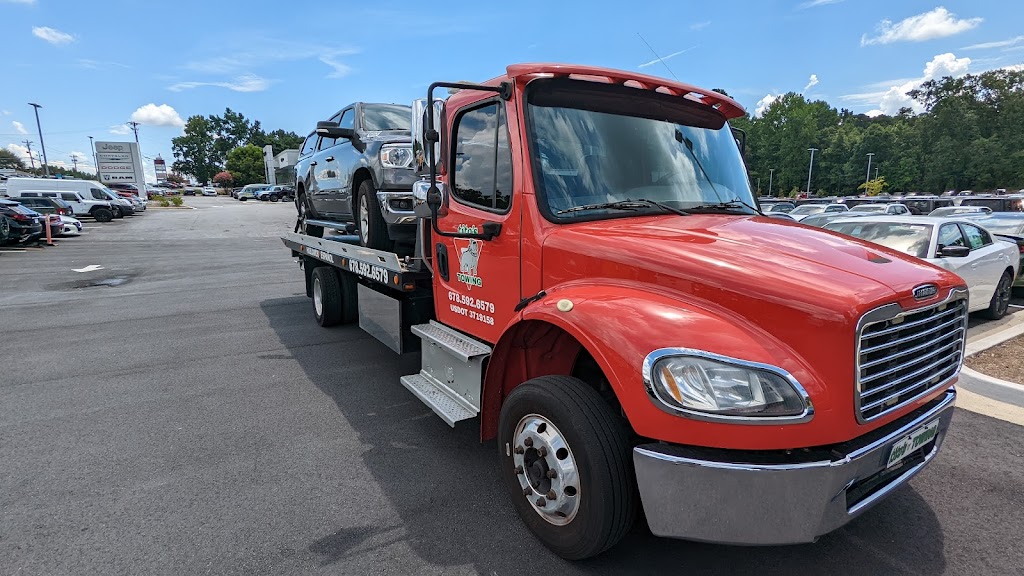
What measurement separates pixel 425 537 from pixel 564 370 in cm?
115

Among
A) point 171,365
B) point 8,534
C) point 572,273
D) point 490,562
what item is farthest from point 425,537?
point 171,365

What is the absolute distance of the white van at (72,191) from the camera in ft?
101

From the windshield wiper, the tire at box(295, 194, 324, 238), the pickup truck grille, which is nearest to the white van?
the tire at box(295, 194, 324, 238)

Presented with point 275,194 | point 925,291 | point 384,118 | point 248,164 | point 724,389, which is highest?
point 248,164

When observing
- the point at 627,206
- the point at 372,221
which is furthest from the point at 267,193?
the point at 627,206

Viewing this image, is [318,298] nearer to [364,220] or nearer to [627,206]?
[364,220]

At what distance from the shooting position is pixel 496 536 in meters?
2.80

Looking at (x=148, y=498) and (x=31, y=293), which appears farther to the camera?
(x=31, y=293)

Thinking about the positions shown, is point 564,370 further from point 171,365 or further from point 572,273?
point 171,365

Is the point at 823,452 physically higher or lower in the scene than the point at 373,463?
higher

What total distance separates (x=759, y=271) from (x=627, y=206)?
0.93 meters

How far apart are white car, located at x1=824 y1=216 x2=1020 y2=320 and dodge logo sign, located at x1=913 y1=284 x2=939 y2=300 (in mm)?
4669

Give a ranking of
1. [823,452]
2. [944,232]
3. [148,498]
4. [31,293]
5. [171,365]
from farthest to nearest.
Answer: [31,293]
[944,232]
[171,365]
[148,498]
[823,452]

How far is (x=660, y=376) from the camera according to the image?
203 cm
